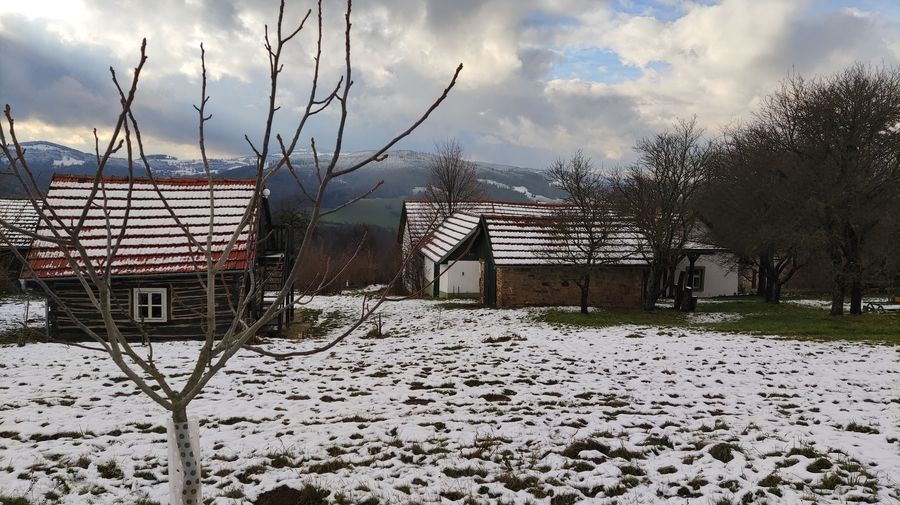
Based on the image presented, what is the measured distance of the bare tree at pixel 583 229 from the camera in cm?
2022

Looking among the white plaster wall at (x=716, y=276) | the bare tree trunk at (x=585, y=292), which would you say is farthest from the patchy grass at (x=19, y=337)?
the white plaster wall at (x=716, y=276)

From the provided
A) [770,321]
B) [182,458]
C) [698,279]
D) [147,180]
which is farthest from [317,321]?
[698,279]

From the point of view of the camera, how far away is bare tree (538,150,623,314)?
66.3 feet

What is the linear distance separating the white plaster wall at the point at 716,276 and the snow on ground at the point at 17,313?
28.5 meters

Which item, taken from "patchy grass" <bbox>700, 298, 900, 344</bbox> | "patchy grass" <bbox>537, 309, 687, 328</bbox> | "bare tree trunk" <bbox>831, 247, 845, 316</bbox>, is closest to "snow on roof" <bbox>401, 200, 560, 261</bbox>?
"patchy grass" <bbox>537, 309, 687, 328</bbox>

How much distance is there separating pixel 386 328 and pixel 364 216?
87.2 meters

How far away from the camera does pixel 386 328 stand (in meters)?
18.2

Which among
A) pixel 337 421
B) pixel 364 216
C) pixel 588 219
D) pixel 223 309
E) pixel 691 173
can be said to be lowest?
pixel 337 421

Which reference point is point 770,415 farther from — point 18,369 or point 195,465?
point 18,369

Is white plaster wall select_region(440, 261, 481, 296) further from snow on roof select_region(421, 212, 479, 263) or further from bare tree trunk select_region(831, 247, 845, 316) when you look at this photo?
bare tree trunk select_region(831, 247, 845, 316)

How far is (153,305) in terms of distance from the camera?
15305 mm

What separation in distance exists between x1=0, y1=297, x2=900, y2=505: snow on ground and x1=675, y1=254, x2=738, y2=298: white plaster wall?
1402 cm

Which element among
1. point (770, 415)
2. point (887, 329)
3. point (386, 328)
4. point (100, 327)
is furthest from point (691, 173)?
point (100, 327)

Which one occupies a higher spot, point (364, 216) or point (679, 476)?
point (364, 216)
